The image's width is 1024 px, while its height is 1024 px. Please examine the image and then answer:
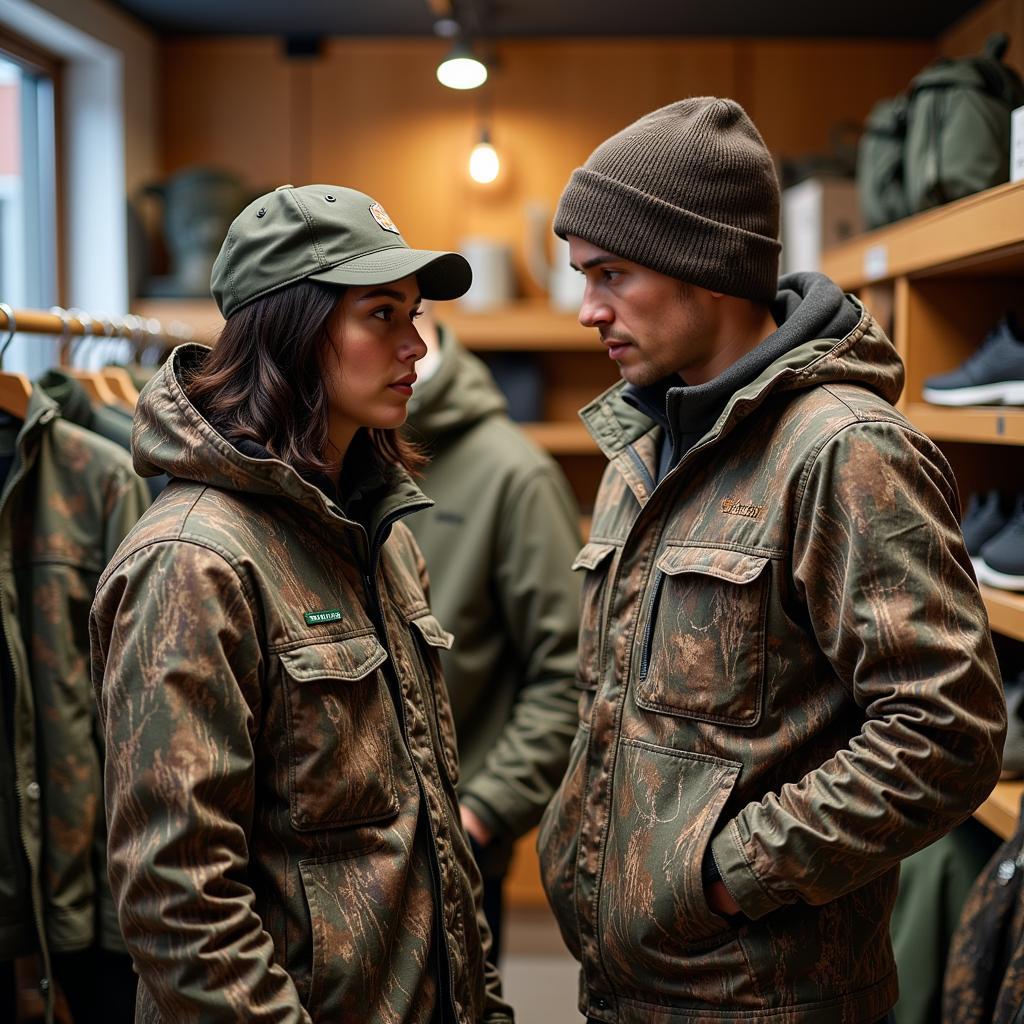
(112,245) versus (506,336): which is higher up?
(112,245)

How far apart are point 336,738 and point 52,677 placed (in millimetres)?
720

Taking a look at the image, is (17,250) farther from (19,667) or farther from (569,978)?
(569,978)

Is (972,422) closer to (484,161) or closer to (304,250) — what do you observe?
(304,250)

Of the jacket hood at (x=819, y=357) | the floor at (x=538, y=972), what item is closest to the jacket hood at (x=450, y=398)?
the jacket hood at (x=819, y=357)

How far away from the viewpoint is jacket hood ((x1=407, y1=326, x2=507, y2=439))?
2.04 meters

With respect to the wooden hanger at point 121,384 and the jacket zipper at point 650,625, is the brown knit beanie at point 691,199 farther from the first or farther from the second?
the wooden hanger at point 121,384

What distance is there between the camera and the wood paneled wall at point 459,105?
364cm

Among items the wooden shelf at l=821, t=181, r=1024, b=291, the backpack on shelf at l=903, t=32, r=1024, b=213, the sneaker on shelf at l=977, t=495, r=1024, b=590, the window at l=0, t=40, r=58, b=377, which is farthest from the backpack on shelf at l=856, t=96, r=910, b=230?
the window at l=0, t=40, r=58, b=377

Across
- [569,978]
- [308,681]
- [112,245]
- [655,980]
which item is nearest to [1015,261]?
[655,980]

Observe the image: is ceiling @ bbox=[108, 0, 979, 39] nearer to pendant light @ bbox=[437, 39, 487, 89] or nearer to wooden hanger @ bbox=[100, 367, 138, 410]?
pendant light @ bbox=[437, 39, 487, 89]

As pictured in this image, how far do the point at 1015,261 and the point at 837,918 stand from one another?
125cm

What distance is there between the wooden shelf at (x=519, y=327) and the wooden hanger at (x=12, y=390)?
6.30 ft

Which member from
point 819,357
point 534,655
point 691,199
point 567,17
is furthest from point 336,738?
point 567,17

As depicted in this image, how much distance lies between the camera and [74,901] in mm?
1655
